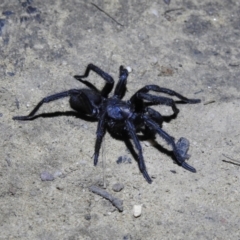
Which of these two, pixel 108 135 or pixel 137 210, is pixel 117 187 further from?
pixel 108 135

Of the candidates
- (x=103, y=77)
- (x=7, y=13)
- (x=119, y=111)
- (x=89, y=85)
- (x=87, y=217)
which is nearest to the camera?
(x=87, y=217)

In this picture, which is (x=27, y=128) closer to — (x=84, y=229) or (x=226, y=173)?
(x=84, y=229)

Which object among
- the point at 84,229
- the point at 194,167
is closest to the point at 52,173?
the point at 84,229

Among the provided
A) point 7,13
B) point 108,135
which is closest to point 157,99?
point 108,135

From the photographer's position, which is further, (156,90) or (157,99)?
(156,90)

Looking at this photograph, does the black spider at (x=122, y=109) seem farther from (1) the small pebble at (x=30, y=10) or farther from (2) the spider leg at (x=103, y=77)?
(1) the small pebble at (x=30, y=10)

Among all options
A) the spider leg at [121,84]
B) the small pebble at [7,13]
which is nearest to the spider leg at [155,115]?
the spider leg at [121,84]

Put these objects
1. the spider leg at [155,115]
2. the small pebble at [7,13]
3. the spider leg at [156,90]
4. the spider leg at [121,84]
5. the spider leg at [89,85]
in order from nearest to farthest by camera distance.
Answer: the spider leg at [155,115] < the spider leg at [156,90] < the spider leg at [121,84] < the spider leg at [89,85] < the small pebble at [7,13]
